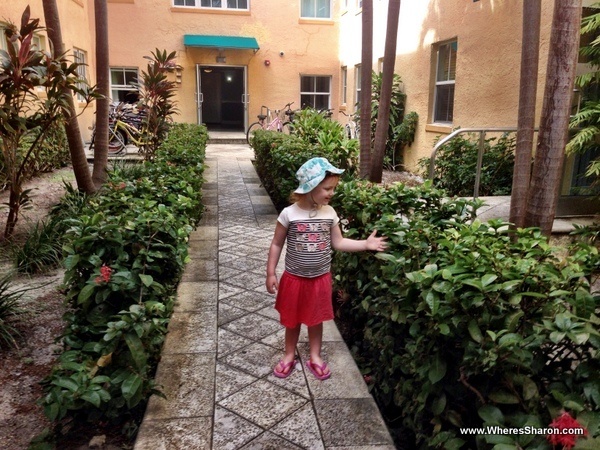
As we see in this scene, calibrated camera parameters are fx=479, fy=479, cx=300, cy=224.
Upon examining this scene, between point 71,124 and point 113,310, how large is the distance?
3.95 metres

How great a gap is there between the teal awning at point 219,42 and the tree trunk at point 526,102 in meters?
12.9

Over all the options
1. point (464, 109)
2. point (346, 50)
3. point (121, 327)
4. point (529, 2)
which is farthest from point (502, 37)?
point (346, 50)

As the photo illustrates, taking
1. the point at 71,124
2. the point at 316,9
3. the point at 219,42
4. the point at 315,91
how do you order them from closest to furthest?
the point at 71,124 < the point at 219,42 < the point at 316,9 < the point at 315,91

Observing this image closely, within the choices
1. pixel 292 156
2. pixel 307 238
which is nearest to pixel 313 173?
pixel 307 238

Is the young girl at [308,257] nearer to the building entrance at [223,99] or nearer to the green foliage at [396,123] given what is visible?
the green foliage at [396,123]

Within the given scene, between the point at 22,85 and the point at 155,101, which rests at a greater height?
the point at 155,101

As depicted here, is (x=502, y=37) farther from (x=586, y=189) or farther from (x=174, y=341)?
(x=174, y=341)

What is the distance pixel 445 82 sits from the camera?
9.49 metres

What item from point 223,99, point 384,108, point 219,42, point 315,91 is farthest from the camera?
point 223,99

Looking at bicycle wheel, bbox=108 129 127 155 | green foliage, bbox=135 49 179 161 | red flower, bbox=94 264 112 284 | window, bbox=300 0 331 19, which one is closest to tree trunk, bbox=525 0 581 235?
red flower, bbox=94 264 112 284

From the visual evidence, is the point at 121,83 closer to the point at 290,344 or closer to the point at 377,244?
the point at 290,344

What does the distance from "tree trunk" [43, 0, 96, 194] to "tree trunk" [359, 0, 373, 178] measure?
3.54 m

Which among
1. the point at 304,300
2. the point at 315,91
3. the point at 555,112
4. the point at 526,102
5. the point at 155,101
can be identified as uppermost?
the point at 315,91

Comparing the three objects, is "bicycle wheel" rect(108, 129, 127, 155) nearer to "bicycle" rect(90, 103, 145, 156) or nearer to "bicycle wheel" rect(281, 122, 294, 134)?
"bicycle" rect(90, 103, 145, 156)
